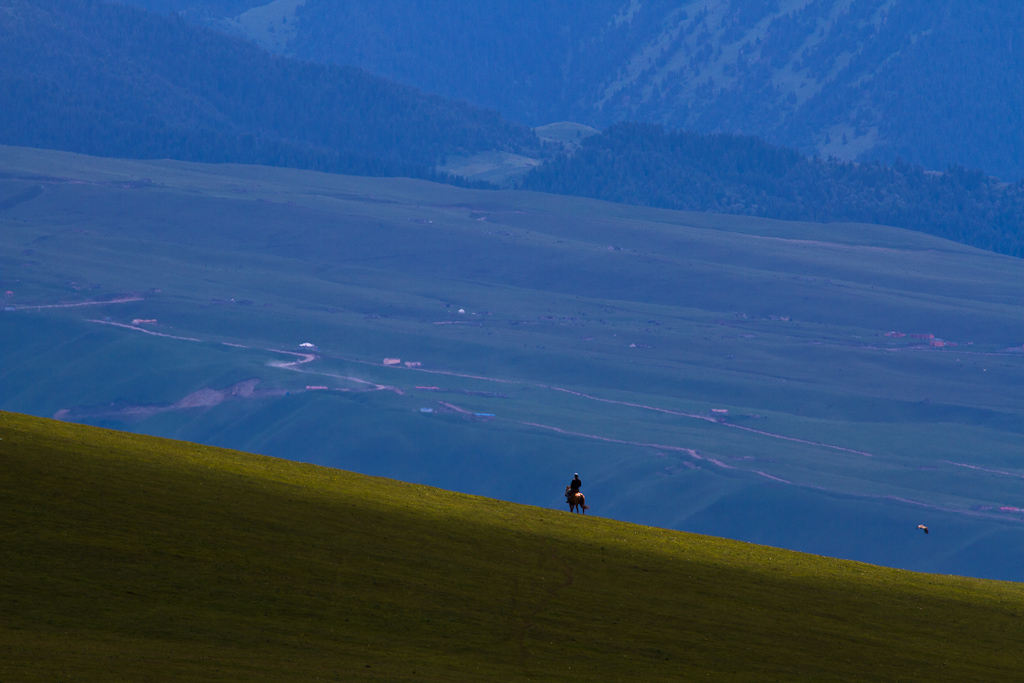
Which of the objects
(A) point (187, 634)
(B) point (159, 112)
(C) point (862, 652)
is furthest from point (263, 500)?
(B) point (159, 112)

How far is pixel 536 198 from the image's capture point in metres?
146

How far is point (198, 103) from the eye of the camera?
575 feet

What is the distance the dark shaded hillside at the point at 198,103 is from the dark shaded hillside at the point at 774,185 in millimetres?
19490

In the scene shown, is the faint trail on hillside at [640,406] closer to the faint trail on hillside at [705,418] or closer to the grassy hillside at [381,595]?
the faint trail on hillside at [705,418]

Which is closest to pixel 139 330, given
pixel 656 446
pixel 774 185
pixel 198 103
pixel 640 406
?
pixel 640 406

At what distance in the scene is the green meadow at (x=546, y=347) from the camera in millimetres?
75875

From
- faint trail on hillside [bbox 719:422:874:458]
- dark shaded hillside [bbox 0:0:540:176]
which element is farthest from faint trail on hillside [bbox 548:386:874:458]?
dark shaded hillside [bbox 0:0:540:176]

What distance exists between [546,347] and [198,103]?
91106 mm

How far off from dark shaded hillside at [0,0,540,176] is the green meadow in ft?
47.3

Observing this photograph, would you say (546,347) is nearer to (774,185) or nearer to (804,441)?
(804,441)

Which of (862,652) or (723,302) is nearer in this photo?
(862,652)

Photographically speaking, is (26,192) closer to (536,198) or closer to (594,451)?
(536,198)

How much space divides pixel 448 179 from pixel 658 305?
52.4 metres

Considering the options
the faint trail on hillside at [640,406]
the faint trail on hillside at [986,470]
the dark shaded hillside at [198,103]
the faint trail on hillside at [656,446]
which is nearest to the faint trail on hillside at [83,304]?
the faint trail on hillside at [640,406]
